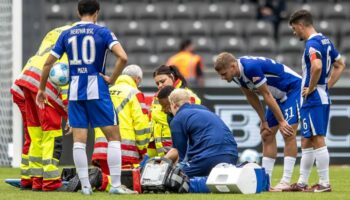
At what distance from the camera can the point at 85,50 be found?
9.80m

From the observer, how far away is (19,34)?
15.1m

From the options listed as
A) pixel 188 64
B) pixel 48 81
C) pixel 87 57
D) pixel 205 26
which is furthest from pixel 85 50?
pixel 205 26

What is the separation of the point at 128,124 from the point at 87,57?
1.94 metres

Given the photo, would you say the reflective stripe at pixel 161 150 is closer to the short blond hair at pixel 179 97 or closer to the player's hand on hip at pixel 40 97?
the short blond hair at pixel 179 97

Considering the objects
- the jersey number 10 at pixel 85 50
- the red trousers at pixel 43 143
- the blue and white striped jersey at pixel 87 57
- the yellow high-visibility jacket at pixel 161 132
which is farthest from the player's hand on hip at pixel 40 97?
the yellow high-visibility jacket at pixel 161 132

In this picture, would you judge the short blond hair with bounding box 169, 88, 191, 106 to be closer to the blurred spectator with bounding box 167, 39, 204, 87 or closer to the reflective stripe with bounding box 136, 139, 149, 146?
the reflective stripe with bounding box 136, 139, 149, 146

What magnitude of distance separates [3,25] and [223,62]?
6.07m

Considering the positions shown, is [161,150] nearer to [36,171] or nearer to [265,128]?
[265,128]

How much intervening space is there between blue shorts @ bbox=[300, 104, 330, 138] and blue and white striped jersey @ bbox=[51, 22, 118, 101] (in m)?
2.03

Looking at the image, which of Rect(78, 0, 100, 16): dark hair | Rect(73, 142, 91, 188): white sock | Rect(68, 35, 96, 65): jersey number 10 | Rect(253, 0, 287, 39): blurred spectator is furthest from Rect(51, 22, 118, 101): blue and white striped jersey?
Rect(253, 0, 287, 39): blurred spectator

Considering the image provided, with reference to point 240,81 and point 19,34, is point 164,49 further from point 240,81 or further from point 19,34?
point 240,81

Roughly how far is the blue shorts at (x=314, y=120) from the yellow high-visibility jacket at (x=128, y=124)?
1.84 meters

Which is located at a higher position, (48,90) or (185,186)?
(48,90)

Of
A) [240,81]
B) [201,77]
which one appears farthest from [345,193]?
[201,77]
